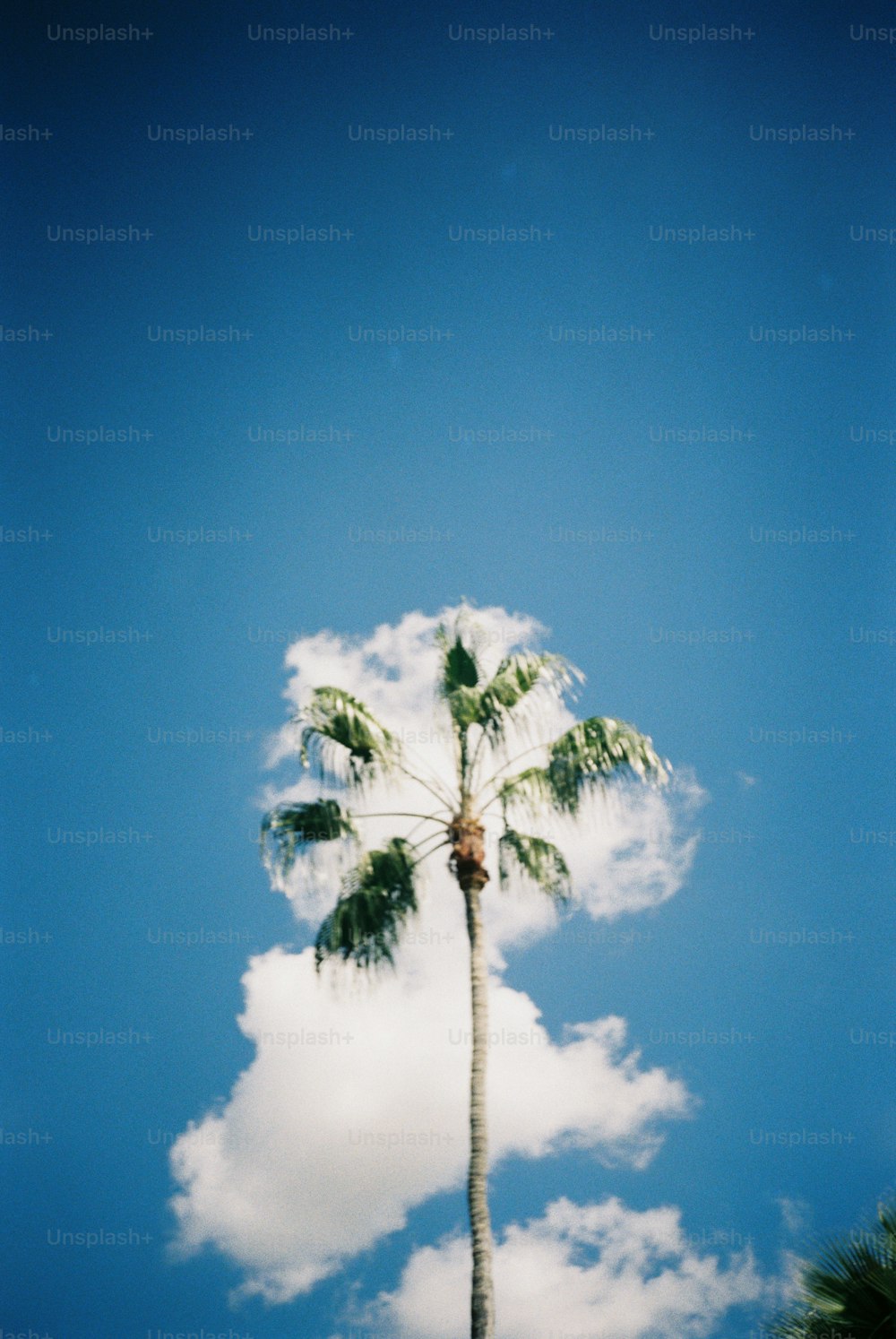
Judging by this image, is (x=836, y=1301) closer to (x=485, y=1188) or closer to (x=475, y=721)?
(x=485, y=1188)

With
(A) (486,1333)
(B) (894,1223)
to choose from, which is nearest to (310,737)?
(A) (486,1333)

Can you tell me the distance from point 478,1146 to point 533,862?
241 centimetres

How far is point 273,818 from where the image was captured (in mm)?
10109

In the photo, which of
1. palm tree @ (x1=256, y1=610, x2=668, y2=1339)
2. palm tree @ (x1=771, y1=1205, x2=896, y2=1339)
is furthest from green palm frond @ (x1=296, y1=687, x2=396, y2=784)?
palm tree @ (x1=771, y1=1205, x2=896, y2=1339)

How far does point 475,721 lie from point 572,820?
1.24 meters

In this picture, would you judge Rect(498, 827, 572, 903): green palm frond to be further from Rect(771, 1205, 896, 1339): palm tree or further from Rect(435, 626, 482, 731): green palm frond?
Rect(771, 1205, 896, 1339): palm tree

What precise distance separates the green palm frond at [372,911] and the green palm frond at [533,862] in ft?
2.83

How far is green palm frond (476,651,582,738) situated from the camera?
10.1m

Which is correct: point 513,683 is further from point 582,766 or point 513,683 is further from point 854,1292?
point 854,1292

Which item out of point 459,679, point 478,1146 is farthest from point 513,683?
point 478,1146

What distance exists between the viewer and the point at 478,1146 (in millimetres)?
9016

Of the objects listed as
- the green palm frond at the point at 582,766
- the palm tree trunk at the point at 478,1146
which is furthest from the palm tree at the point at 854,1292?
the green palm frond at the point at 582,766

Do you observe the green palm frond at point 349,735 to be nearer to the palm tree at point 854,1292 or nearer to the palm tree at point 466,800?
the palm tree at point 466,800

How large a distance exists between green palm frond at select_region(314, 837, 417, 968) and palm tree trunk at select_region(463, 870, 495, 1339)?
57 cm
